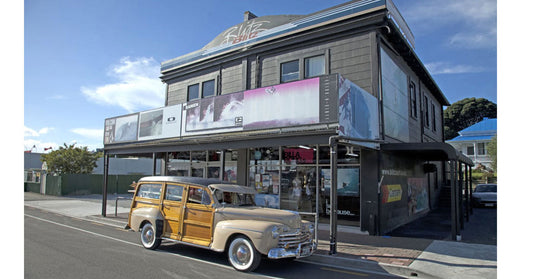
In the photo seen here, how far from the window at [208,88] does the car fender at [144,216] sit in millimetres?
8364

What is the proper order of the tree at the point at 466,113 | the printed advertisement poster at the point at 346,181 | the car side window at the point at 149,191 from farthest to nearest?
the tree at the point at 466,113
the printed advertisement poster at the point at 346,181
the car side window at the point at 149,191

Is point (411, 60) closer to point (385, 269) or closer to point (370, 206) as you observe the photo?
point (370, 206)

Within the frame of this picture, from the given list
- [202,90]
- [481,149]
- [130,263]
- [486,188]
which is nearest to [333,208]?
[130,263]

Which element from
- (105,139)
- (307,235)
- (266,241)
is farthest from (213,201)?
(105,139)

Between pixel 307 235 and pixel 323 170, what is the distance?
4849mm

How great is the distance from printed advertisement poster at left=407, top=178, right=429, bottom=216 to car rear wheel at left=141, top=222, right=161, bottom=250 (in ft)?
35.1

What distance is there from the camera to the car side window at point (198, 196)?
25.0 ft

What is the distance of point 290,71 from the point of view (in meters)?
13.5

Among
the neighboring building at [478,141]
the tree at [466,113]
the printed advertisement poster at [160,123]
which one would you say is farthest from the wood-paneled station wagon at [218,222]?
the tree at [466,113]

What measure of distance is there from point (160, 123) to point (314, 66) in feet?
22.1

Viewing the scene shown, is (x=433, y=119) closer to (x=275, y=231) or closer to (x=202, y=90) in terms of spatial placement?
(x=202, y=90)

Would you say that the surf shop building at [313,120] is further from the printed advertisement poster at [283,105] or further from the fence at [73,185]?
the fence at [73,185]

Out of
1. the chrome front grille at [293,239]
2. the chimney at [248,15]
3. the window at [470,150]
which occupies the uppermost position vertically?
the chimney at [248,15]

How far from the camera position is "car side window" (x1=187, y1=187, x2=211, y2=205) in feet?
25.0
